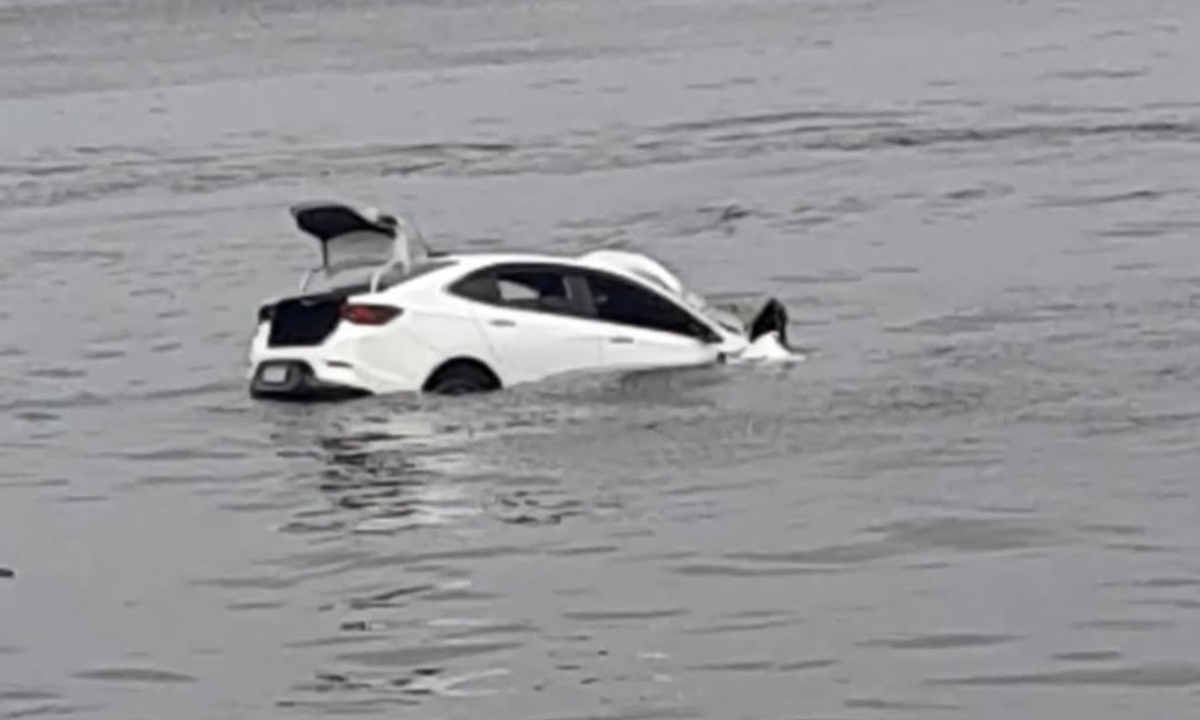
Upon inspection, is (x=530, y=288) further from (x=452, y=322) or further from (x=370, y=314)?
(x=370, y=314)

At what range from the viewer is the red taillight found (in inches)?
1046

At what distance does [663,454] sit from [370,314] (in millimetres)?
3753

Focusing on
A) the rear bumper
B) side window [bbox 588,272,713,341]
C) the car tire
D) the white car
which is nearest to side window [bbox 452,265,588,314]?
the white car

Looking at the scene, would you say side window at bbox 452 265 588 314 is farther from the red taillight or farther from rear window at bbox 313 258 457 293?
the red taillight

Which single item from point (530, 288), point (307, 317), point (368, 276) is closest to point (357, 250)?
point (368, 276)

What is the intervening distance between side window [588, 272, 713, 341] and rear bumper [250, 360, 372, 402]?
7.30ft

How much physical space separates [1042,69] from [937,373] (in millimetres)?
38427

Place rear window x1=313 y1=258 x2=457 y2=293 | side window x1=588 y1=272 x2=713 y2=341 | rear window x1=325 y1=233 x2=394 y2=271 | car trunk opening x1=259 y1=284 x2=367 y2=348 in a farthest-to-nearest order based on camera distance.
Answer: rear window x1=325 y1=233 x2=394 y2=271, side window x1=588 y1=272 x2=713 y2=341, rear window x1=313 y1=258 x2=457 y2=293, car trunk opening x1=259 y1=284 x2=367 y2=348

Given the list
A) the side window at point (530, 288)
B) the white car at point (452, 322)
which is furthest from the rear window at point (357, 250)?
the side window at point (530, 288)

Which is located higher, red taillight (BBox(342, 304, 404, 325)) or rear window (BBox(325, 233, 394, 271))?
rear window (BBox(325, 233, 394, 271))

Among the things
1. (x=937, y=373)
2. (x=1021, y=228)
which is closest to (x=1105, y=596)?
(x=937, y=373)

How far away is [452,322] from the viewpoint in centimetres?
2684

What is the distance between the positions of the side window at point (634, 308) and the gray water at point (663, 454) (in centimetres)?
59

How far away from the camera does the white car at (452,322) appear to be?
26.6m
